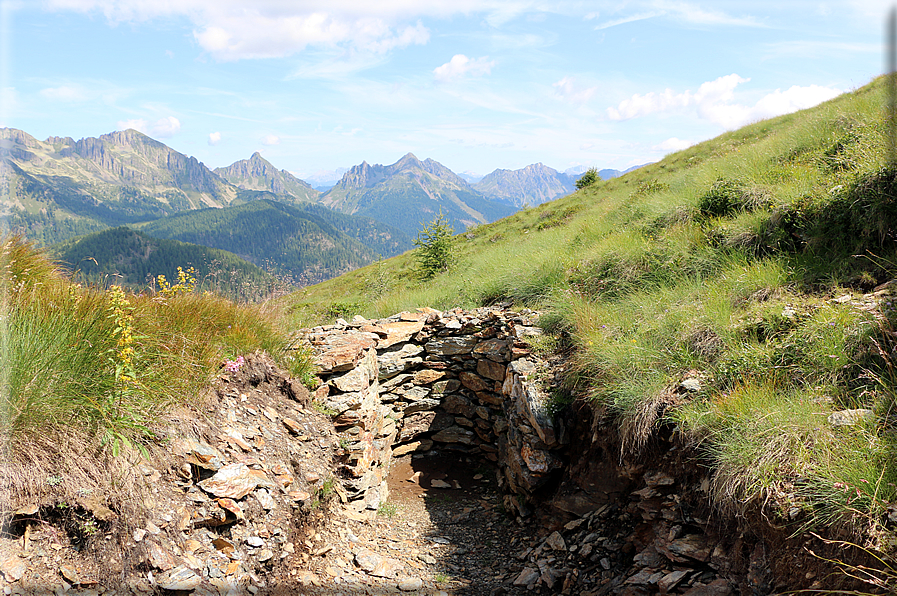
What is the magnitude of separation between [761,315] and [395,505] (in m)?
6.55

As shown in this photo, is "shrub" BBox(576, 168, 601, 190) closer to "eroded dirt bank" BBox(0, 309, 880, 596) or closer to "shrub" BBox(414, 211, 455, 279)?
"shrub" BBox(414, 211, 455, 279)

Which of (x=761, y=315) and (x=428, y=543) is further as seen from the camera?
(x=428, y=543)

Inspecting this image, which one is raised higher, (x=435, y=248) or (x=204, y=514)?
(x=435, y=248)

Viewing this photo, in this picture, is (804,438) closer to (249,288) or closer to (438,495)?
(438,495)

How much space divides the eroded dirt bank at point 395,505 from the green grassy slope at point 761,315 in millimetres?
434

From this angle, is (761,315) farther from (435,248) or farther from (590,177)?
(590,177)

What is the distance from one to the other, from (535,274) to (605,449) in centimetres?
511

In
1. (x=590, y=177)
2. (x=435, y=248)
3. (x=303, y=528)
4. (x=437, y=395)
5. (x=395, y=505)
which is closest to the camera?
(x=303, y=528)

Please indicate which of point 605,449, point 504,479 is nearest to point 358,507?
point 504,479

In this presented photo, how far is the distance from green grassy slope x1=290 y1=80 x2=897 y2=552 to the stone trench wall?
1.00 m

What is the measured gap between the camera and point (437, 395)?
33.7 ft

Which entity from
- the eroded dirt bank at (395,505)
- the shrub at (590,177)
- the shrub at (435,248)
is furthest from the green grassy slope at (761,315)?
the shrub at (590,177)

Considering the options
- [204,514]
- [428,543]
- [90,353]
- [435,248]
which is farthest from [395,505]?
[435,248]

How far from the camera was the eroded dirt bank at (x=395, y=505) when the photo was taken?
338 cm
